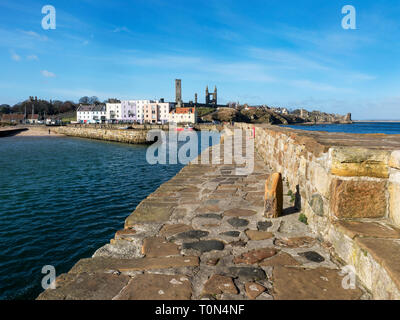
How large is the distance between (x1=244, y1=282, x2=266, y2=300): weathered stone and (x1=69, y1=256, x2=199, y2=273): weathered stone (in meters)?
0.61

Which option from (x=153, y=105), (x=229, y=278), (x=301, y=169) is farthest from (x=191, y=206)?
(x=153, y=105)

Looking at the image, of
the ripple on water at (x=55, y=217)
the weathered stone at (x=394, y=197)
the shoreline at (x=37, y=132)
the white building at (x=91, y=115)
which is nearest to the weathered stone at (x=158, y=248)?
the weathered stone at (x=394, y=197)

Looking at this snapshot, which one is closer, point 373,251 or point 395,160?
point 373,251

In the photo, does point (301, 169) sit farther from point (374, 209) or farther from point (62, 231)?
point (62, 231)

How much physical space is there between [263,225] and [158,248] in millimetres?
1473

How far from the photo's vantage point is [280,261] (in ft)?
9.04

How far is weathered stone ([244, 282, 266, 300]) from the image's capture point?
7.23ft

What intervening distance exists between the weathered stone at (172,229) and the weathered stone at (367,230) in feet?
6.36

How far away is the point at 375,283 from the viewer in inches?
78.3

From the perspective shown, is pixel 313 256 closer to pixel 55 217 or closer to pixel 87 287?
pixel 87 287

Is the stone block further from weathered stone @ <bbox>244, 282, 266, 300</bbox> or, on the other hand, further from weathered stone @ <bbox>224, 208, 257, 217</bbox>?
Result: weathered stone @ <bbox>224, 208, 257, 217</bbox>

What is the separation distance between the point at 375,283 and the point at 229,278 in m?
1.14

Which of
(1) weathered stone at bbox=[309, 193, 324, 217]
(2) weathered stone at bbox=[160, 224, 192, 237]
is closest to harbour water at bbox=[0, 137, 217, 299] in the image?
(2) weathered stone at bbox=[160, 224, 192, 237]

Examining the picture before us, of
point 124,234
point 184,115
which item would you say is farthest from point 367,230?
point 184,115
